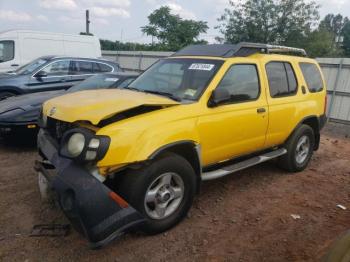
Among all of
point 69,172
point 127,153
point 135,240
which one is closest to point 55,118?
point 69,172

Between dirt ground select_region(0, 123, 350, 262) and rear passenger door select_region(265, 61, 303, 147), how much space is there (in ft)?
2.57

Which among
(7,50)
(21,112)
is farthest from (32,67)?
(7,50)

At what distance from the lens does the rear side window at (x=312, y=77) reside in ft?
18.7

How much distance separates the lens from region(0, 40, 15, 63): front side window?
41.5 feet

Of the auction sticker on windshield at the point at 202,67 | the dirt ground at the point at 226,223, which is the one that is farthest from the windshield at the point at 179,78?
the dirt ground at the point at 226,223

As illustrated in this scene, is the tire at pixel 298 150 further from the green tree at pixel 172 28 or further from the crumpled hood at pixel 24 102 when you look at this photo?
the green tree at pixel 172 28

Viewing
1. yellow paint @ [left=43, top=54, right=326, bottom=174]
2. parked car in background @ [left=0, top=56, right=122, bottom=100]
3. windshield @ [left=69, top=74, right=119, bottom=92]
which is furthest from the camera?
parked car in background @ [left=0, top=56, right=122, bottom=100]

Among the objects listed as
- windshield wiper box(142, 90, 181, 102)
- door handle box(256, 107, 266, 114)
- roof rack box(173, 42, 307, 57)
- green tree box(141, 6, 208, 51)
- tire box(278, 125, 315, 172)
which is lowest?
tire box(278, 125, 315, 172)

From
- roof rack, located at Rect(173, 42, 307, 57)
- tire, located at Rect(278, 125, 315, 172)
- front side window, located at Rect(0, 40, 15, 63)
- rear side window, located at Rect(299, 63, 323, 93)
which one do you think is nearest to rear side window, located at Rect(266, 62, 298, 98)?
roof rack, located at Rect(173, 42, 307, 57)

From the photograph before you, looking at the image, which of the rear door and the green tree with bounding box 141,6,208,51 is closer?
the rear door

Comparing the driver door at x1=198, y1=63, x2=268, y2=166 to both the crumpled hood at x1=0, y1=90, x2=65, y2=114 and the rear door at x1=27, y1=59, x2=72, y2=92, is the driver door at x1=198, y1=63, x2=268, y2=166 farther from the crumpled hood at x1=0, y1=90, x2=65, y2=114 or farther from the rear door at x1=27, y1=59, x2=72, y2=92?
the rear door at x1=27, y1=59, x2=72, y2=92

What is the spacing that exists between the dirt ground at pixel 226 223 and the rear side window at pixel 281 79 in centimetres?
134

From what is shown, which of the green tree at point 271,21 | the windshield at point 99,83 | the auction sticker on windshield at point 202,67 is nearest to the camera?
the auction sticker on windshield at point 202,67

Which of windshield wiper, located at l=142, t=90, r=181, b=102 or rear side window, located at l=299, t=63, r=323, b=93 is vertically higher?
rear side window, located at l=299, t=63, r=323, b=93
